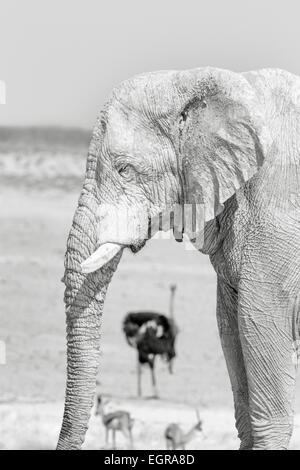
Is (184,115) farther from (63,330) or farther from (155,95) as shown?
(63,330)

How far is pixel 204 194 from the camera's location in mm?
5539

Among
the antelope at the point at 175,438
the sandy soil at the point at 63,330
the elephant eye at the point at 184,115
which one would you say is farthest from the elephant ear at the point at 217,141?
the sandy soil at the point at 63,330

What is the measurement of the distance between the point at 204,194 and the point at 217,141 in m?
0.20

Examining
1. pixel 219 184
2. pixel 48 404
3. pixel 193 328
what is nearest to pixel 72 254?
pixel 219 184

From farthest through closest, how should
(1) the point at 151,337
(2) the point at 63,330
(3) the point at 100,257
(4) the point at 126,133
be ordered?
(2) the point at 63,330
(1) the point at 151,337
(4) the point at 126,133
(3) the point at 100,257

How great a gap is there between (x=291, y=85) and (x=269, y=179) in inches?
14.1

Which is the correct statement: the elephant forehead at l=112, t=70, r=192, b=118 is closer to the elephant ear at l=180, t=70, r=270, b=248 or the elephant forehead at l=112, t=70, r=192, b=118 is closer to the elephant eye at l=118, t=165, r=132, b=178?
the elephant ear at l=180, t=70, r=270, b=248

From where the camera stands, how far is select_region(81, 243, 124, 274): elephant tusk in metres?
5.35

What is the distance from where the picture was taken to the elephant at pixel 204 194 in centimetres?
549

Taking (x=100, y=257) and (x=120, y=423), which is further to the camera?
(x=120, y=423)

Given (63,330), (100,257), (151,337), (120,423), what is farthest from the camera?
(63,330)

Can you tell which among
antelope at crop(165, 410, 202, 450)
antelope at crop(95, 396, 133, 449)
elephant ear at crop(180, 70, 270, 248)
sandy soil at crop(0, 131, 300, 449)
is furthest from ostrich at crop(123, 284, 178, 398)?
elephant ear at crop(180, 70, 270, 248)

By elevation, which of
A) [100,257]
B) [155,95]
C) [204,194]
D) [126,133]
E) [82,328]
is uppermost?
[155,95]

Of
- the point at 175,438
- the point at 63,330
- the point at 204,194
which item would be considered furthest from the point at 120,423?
the point at 63,330
